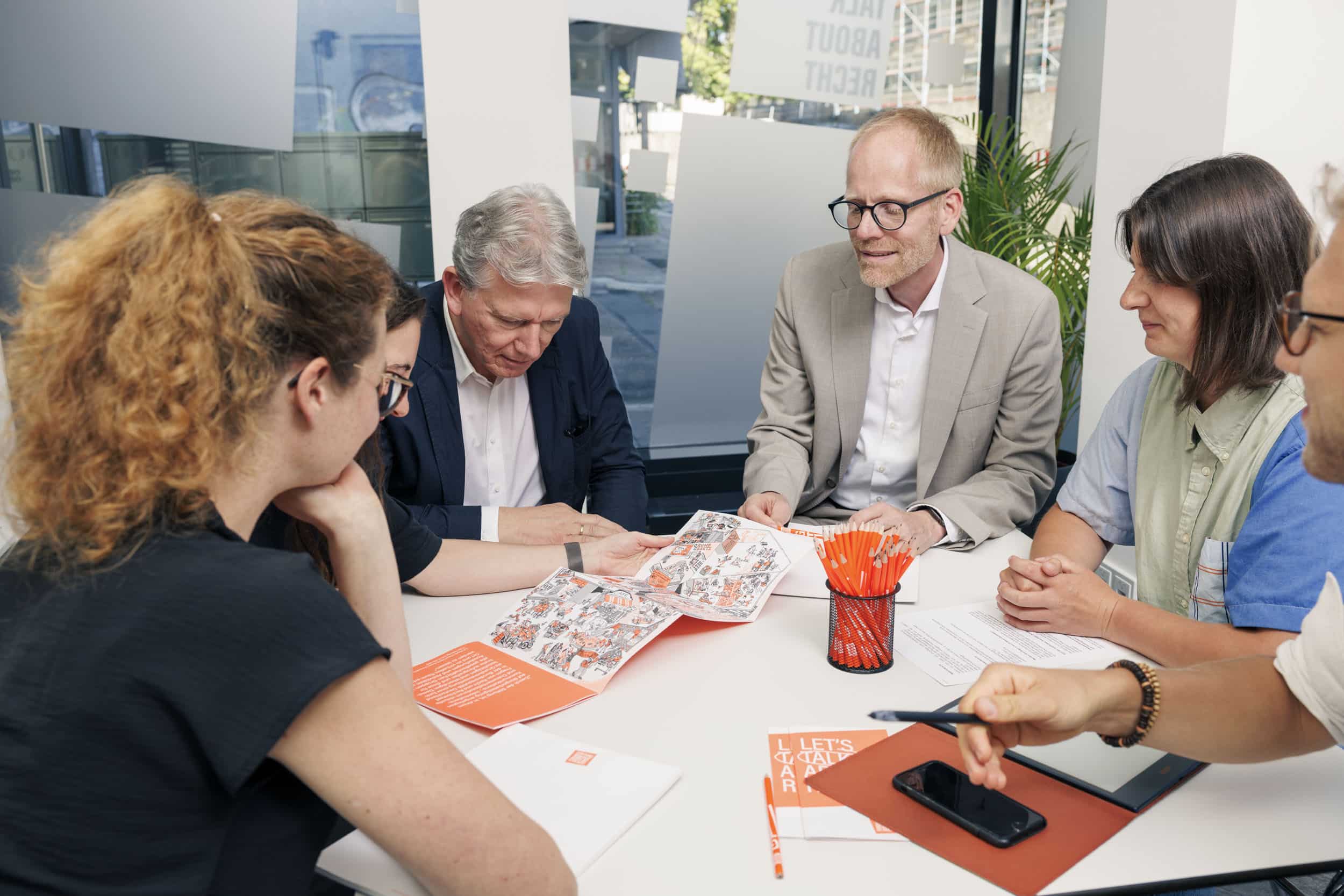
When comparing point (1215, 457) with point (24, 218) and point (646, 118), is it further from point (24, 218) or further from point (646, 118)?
point (24, 218)

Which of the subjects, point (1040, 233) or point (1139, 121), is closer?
point (1139, 121)

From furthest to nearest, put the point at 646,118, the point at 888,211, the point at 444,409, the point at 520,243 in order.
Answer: the point at 646,118 → the point at 888,211 → the point at 444,409 → the point at 520,243

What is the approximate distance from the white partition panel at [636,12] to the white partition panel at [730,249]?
354mm

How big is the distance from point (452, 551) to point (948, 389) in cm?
128

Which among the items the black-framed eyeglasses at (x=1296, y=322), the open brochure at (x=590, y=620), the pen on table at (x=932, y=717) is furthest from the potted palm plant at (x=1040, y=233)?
the pen on table at (x=932, y=717)

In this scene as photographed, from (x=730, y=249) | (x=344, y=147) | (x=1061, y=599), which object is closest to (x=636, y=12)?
(x=730, y=249)

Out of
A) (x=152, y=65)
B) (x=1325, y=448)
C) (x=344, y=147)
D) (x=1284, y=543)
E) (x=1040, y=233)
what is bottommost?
(x=1284, y=543)

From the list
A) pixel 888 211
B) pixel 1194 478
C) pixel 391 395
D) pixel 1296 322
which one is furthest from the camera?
pixel 888 211

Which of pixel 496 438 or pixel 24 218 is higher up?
pixel 24 218

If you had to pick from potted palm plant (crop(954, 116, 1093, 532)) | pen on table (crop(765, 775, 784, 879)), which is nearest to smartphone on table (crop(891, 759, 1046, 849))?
pen on table (crop(765, 775, 784, 879))

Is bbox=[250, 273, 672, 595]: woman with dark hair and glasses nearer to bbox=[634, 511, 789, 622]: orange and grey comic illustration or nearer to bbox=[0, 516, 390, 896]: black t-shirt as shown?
bbox=[634, 511, 789, 622]: orange and grey comic illustration

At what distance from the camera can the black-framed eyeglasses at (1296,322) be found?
1.03 m

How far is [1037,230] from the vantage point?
351cm

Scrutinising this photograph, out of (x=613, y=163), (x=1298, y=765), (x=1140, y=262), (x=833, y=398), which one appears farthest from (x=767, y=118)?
(x=1298, y=765)
